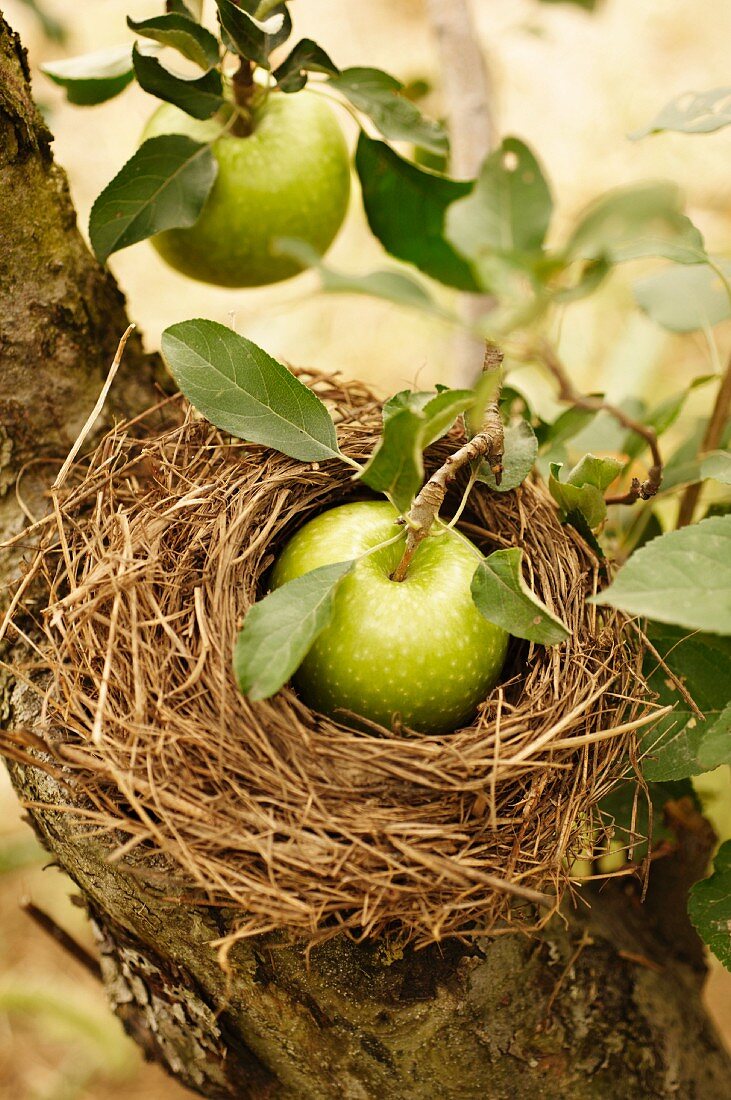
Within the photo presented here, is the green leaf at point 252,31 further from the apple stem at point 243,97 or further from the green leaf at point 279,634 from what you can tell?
the green leaf at point 279,634

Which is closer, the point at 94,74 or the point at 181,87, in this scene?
the point at 181,87

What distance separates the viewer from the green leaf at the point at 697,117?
97 centimetres

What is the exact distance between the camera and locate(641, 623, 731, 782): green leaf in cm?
92

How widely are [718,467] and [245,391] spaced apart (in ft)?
1.67

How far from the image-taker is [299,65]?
99 centimetres

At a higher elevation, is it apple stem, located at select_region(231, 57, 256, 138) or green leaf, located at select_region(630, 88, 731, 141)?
apple stem, located at select_region(231, 57, 256, 138)

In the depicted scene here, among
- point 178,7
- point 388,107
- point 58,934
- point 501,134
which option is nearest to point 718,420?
point 388,107

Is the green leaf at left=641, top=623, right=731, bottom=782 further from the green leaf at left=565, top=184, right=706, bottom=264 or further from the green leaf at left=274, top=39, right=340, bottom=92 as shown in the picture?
the green leaf at left=274, top=39, right=340, bottom=92

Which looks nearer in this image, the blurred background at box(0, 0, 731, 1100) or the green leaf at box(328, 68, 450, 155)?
the green leaf at box(328, 68, 450, 155)

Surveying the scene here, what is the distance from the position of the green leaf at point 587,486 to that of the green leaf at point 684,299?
14.6 inches

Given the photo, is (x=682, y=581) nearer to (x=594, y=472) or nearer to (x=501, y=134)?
(x=594, y=472)

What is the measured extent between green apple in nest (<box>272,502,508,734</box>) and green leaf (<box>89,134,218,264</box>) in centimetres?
37

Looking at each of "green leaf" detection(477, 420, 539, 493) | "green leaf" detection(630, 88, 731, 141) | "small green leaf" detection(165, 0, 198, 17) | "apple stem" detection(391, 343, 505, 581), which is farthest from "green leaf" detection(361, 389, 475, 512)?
"small green leaf" detection(165, 0, 198, 17)

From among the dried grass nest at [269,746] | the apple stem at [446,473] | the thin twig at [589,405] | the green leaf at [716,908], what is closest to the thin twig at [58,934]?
the dried grass nest at [269,746]
